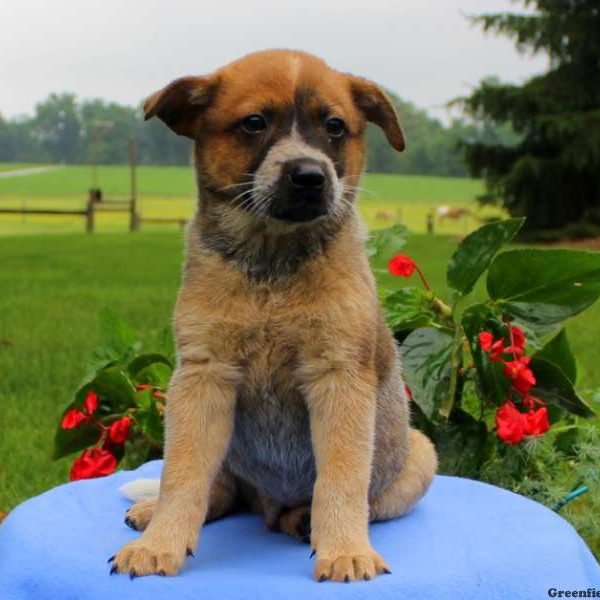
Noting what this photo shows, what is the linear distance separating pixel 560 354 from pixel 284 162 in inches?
97.1

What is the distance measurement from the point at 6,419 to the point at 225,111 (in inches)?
188

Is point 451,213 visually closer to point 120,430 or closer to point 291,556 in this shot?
point 120,430

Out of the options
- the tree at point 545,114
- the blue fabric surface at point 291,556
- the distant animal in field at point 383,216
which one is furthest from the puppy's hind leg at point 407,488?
the distant animal in field at point 383,216

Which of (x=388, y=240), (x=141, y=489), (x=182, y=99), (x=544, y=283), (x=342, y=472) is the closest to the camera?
(x=342, y=472)

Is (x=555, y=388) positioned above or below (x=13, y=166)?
above

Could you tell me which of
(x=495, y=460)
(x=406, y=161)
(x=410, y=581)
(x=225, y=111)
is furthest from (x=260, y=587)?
(x=406, y=161)

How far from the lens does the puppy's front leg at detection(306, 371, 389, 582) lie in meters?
2.75

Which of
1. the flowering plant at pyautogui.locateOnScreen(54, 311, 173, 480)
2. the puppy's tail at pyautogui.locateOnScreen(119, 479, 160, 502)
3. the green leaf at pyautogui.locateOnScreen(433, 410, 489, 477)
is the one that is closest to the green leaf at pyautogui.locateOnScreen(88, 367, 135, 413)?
the flowering plant at pyautogui.locateOnScreen(54, 311, 173, 480)

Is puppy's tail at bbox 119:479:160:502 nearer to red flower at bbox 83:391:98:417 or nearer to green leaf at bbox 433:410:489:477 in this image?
red flower at bbox 83:391:98:417

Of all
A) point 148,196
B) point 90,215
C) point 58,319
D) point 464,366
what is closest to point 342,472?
point 464,366

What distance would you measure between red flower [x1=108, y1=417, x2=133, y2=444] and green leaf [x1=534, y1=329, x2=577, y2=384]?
1.85 meters

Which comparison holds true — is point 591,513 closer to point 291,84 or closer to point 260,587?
point 260,587

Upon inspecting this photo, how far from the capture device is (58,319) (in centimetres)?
1217

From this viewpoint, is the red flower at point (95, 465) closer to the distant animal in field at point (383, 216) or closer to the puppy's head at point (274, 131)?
the puppy's head at point (274, 131)
